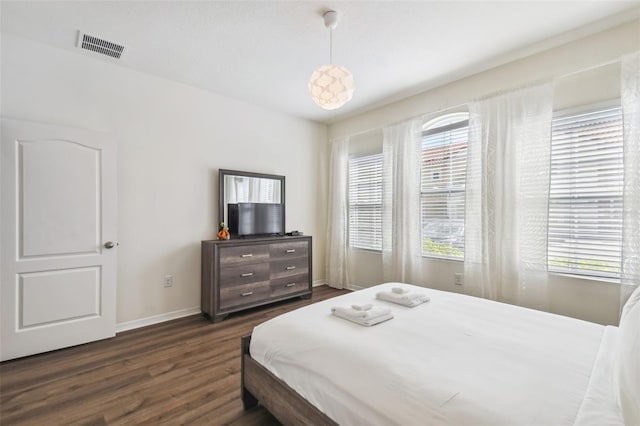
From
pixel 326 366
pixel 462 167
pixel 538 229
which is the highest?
pixel 462 167

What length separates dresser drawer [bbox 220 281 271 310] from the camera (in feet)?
10.9

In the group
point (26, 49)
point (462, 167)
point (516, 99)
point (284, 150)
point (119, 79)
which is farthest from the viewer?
point (284, 150)

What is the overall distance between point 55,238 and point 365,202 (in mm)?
3623

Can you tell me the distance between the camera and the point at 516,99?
2.82 m

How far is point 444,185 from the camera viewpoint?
3449 millimetres

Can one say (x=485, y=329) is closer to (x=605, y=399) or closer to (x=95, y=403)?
(x=605, y=399)

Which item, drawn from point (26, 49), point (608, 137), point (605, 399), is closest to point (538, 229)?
point (608, 137)

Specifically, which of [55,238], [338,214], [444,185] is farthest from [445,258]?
[55,238]

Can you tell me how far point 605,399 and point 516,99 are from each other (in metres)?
2.71

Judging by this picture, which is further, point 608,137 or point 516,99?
point 516,99

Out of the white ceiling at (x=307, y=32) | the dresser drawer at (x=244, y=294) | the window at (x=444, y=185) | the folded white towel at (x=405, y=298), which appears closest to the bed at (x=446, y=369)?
the folded white towel at (x=405, y=298)

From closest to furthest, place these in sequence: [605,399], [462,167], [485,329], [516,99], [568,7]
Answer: [605,399] → [485,329] → [568,7] → [516,99] → [462,167]

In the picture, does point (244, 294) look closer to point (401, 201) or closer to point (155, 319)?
point (155, 319)

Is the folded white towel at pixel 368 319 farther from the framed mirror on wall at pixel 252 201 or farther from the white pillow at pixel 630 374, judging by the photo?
the framed mirror on wall at pixel 252 201
